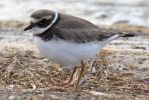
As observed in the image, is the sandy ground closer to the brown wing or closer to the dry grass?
the dry grass

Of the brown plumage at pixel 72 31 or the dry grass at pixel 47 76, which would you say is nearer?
the brown plumage at pixel 72 31

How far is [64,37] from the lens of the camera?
6.29 metres

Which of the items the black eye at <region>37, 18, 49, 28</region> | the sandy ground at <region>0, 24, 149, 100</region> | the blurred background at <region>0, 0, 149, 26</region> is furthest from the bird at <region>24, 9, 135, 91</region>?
the blurred background at <region>0, 0, 149, 26</region>

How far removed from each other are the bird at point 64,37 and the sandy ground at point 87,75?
355 millimetres

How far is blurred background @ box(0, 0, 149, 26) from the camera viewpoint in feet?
40.4

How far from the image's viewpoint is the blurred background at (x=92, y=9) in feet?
40.4

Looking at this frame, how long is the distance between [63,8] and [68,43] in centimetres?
680

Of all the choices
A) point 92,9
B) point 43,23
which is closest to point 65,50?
point 43,23

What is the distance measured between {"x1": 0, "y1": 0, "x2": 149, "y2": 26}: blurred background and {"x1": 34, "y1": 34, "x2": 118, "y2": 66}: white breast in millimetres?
5495

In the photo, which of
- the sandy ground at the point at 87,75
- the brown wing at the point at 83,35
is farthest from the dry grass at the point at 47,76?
the brown wing at the point at 83,35

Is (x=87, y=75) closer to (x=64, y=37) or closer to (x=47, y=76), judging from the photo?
(x=47, y=76)

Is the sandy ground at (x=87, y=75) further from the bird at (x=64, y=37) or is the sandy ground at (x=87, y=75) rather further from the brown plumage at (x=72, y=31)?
the brown plumage at (x=72, y=31)

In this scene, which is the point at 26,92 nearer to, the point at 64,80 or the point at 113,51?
the point at 64,80

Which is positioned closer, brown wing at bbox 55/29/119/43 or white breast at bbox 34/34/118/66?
white breast at bbox 34/34/118/66
